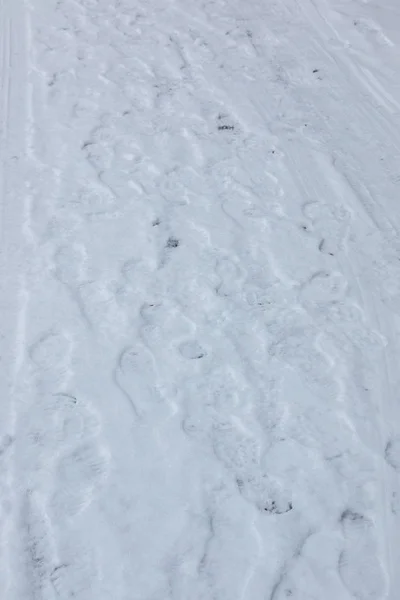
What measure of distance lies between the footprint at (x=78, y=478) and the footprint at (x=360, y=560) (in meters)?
0.73

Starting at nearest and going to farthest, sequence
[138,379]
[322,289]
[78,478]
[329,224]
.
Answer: [78,478]
[138,379]
[322,289]
[329,224]

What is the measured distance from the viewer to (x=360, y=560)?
1.89m

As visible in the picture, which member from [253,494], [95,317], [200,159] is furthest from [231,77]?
[253,494]

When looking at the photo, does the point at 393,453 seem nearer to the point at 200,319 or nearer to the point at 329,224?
the point at 200,319

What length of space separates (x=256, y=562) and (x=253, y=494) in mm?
212

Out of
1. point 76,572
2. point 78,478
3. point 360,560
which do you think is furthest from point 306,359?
point 76,572

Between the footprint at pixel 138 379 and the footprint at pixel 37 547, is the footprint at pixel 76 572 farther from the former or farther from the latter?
the footprint at pixel 138 379

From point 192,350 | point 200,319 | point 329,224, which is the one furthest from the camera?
point 329,224

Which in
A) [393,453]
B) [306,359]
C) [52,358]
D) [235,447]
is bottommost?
[52,358]

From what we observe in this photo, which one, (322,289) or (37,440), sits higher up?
(322,289)

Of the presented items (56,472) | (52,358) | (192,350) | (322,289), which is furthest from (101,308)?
(322,289)

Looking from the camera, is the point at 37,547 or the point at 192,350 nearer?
the point at 37,547

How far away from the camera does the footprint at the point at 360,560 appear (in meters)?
1.83

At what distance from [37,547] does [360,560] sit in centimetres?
89
